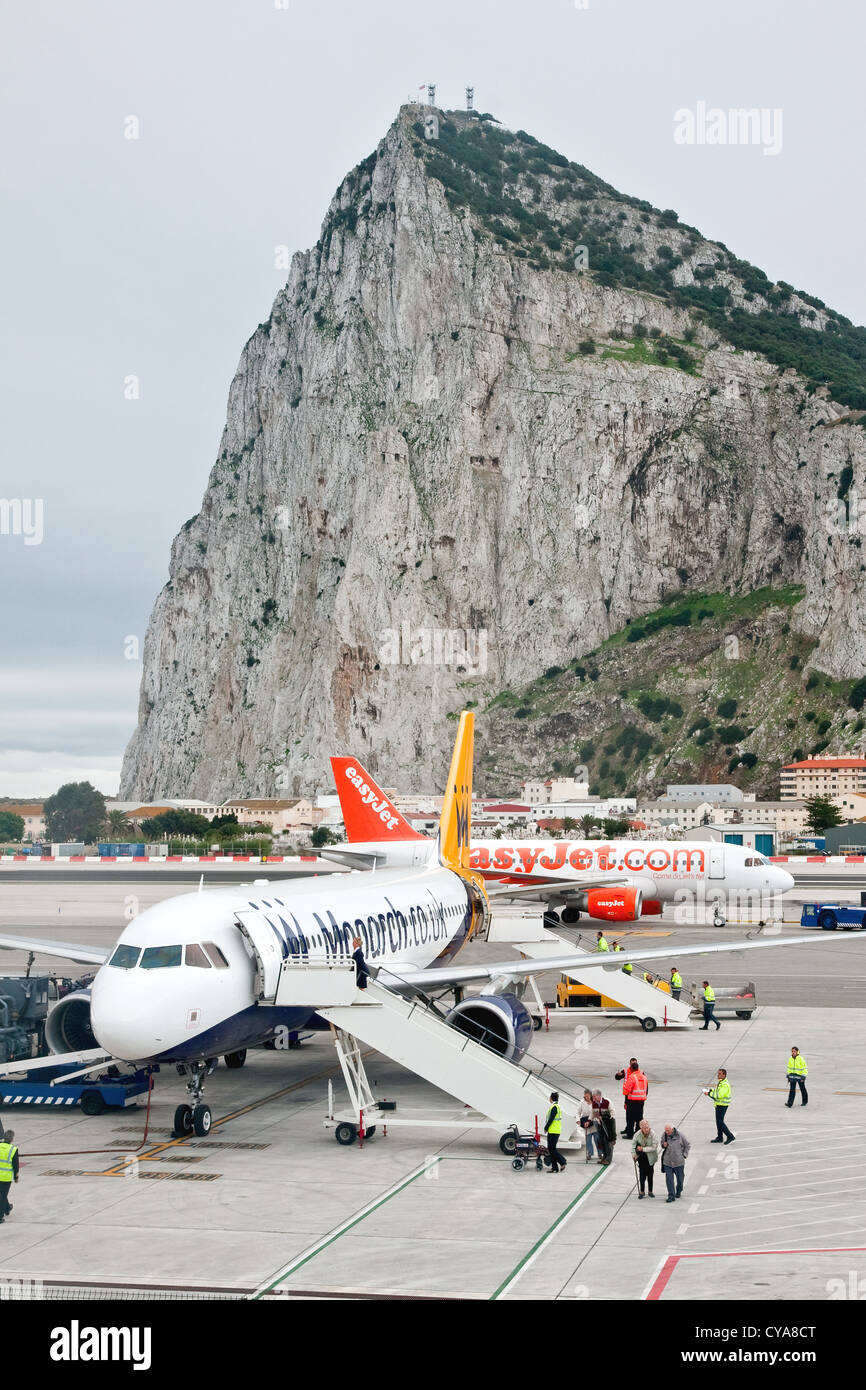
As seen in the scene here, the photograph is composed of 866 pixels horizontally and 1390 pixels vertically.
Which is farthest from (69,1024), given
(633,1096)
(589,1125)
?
(633,1096)

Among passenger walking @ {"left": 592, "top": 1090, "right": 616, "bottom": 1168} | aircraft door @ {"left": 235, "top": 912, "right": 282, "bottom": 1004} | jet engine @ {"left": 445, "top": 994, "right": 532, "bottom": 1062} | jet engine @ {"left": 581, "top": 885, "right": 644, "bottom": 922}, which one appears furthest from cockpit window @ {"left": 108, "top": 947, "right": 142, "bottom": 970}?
jet engine @ {"left": 581, "top": 885, "right": 644, "bottom": 922}

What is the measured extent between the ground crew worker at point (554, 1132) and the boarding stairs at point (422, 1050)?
1.96 ft

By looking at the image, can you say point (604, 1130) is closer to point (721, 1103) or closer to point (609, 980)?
point (721, 1103)

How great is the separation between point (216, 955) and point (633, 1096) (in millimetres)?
8236

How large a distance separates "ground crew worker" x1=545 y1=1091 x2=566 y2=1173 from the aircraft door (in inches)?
234

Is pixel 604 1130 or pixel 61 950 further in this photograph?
pixel 61 950

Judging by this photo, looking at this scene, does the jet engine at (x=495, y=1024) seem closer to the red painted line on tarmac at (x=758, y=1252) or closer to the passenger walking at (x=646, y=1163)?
the passenger walking at (x=646, y=1163)

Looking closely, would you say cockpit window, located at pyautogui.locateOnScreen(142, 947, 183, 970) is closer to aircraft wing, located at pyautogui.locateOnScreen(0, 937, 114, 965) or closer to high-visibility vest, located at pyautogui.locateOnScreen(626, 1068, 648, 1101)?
aircraft wing, located at pyautogui.locateOnScreen(0, 937, 114, 965)

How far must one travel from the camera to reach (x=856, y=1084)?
97.2 ft

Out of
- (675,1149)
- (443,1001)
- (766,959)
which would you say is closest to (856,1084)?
(675,1149)

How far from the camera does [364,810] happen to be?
66062 mm

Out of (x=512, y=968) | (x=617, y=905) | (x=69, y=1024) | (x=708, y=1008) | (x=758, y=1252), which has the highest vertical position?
(x=512, y=968)
